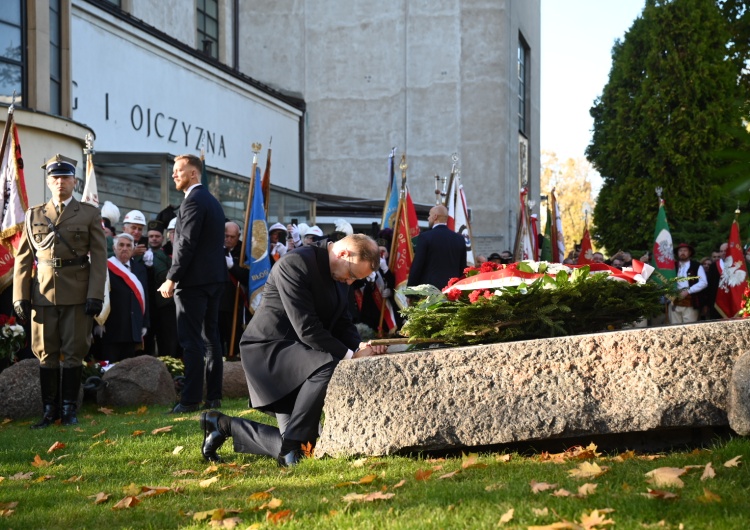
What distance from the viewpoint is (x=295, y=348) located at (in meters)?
6.86

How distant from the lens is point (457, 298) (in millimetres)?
7332

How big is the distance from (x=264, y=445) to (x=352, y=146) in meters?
28.9

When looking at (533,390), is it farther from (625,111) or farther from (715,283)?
(625,111)

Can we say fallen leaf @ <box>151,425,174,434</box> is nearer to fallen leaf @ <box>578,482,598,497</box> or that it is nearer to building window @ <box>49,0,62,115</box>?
fallen leaf @ <box>578,482,598,497</box>

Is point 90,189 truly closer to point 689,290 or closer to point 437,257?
point 437,257

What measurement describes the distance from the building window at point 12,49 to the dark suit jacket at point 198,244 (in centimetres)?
749

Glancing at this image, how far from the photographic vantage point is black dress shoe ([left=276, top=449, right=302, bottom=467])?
6.64 meters

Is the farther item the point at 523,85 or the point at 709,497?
the point at 523,85

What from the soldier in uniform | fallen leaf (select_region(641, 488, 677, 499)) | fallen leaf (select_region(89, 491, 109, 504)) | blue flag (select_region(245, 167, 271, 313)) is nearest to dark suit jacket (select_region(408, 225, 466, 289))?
blue flag (select_region(245, 167, 271, 313))

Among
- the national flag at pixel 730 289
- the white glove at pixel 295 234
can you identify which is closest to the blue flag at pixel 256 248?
the white glove at pixel 295 234

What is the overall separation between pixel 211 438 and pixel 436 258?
7.06 metres

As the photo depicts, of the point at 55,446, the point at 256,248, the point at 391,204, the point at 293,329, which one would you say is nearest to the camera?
the point at 293,329

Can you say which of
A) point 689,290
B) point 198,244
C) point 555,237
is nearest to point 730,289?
point 689,290

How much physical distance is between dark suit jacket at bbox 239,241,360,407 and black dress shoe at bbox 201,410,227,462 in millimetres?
291
